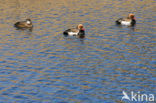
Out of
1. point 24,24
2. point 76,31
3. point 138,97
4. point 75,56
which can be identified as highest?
point 24,24

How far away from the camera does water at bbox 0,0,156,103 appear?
27328mm

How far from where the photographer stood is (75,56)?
3569 cm

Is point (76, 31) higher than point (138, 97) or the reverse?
higher

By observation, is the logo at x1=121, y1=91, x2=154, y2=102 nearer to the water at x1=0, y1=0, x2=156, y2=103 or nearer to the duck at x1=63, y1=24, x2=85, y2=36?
the water at x1=0, y1=0, x2=156, y2=103

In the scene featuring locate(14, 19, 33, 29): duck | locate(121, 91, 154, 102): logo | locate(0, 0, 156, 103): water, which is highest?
locate(14, 19, 33, 29): duck

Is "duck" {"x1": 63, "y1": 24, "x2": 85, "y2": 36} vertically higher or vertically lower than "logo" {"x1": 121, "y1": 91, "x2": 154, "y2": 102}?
higher

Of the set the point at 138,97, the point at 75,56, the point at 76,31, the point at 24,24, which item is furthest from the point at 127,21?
the point at 138,97

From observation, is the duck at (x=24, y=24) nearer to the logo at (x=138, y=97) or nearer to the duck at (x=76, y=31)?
the duck at (x=76, y=31)

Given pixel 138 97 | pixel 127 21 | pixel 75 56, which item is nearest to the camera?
pixel 138 97

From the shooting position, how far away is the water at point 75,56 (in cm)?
2733

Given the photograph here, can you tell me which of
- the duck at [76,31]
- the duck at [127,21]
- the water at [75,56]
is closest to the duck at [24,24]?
the water at [75,56]

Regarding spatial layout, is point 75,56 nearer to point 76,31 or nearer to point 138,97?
point 76,31

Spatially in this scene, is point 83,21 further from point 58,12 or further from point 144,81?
point 144,81

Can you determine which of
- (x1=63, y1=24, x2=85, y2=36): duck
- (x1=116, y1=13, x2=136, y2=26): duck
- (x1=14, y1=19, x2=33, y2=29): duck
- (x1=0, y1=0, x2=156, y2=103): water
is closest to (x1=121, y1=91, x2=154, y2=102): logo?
(x1=0, y1=0, x2=156, y2=103): water
